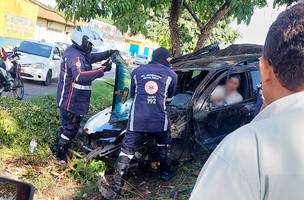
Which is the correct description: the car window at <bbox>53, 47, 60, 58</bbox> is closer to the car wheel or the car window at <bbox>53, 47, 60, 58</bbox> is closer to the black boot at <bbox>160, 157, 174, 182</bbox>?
the car wheel

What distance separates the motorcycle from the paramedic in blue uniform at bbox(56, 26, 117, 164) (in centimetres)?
520

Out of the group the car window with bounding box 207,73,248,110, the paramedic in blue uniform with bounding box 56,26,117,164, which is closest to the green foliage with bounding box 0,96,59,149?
the paramedic in blue uniform with bounding box 56,26,117,164

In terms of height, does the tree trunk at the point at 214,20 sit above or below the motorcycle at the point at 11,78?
above

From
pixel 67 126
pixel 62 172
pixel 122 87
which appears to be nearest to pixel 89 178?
pixel 62 172

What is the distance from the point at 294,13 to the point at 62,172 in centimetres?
473

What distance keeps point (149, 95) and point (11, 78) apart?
6.99 m

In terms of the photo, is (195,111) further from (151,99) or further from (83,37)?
(83,37)

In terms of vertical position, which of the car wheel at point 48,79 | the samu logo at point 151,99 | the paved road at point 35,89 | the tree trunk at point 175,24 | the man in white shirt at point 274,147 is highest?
the tree trunk at point 175,24

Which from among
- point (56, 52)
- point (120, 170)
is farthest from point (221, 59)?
point (56, 52)

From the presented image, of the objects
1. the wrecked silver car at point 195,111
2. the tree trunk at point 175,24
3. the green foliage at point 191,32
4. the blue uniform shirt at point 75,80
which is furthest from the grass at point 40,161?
the green foliage at point 191,32

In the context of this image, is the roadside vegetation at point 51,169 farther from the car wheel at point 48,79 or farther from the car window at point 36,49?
the car window at point 36,49

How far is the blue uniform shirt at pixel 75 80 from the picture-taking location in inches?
221

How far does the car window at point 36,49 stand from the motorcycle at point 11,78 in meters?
4.26

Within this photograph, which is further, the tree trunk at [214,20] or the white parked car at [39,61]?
the white parked car at [39,61]
